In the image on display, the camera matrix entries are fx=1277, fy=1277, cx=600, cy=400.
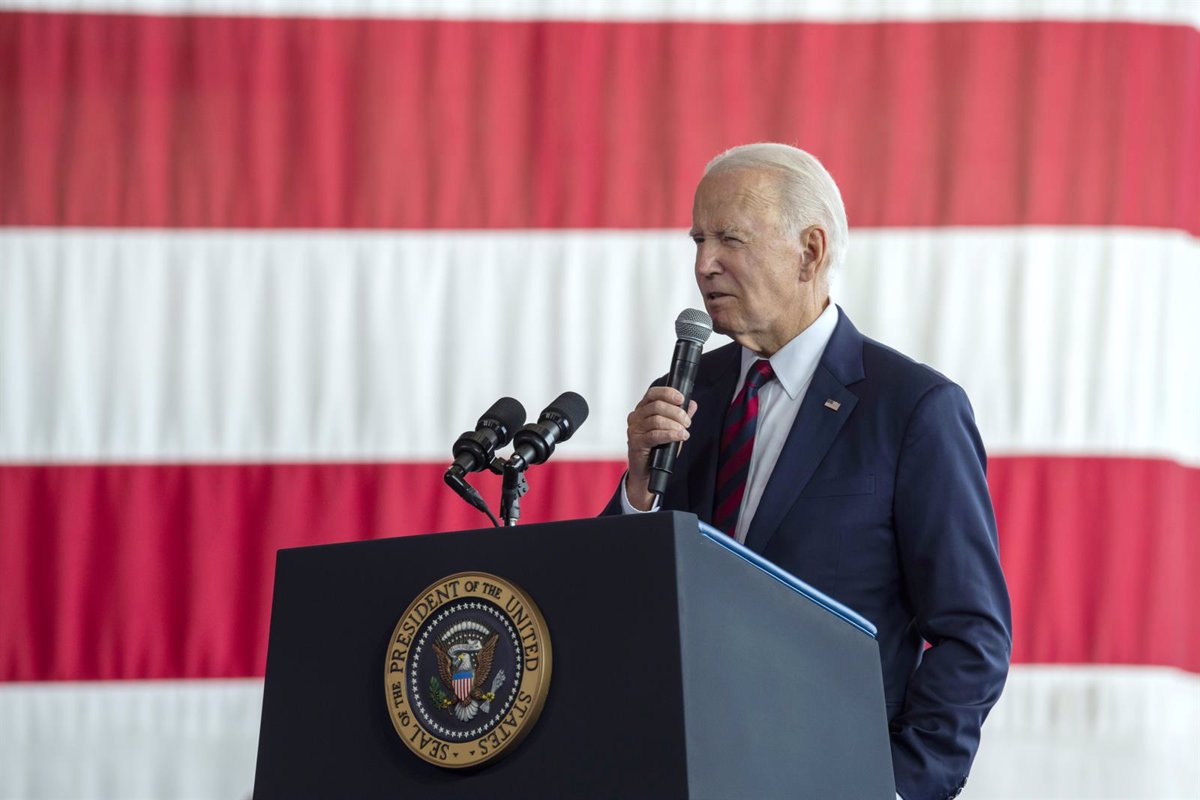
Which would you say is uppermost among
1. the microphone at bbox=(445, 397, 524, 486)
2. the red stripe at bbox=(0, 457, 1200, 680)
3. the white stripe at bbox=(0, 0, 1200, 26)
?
the white stripe at bbox=(0, 0, 1200, 26)

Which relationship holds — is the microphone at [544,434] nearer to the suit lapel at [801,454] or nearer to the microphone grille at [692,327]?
the microphone grille at [692,327]

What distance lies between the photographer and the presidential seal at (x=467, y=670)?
3.04ft

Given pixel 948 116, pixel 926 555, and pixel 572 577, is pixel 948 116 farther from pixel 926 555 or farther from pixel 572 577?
pixel 572 577

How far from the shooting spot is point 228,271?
101 inches

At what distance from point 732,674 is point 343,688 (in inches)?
13.2

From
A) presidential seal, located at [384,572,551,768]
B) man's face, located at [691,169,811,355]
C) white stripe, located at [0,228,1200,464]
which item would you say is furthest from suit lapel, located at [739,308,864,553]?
white stripe, located at [0,228,1200,464]

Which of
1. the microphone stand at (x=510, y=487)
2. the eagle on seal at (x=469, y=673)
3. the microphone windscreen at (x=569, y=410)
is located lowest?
the eagle on seal at (x=469, y=673)

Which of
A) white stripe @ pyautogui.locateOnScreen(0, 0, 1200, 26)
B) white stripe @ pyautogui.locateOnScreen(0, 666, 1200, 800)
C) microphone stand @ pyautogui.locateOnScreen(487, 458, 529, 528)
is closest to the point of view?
microphone stand @ pyautogui.locateOnScreen(487, 458, 529, 528)

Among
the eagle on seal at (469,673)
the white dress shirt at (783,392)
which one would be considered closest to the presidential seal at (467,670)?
the eagle on seal at (469,673)

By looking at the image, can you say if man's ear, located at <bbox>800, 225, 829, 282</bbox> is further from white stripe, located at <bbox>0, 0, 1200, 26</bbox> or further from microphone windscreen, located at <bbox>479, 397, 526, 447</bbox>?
white stripe, located at <bbox>0, 0, 1200, 26</bbox>

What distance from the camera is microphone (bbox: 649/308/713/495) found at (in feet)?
4.39

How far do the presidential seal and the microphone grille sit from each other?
52 centimetres

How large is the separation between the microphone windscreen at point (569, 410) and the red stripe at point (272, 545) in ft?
3.64

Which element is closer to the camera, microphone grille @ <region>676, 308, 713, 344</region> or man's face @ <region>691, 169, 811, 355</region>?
microphone grille @ <region>676, 308, 713, 344</region>
